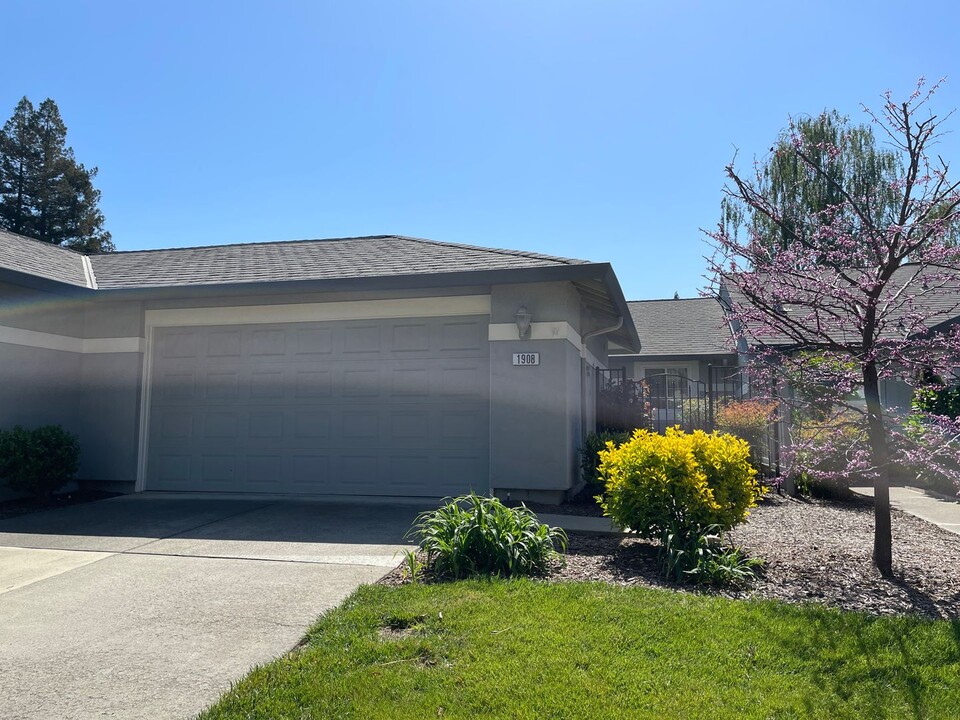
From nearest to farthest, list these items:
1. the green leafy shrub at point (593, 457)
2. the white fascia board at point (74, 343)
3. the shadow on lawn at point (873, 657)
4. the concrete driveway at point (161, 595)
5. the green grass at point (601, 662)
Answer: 1. the green grass at point (601, 662)
2. the shadow on lawn at point (873, 657)
3. the concrete driveway at point (161, 595)
4. the green leafy shrub at point (593, 457)
5. the white fascia board at point (74, 343)

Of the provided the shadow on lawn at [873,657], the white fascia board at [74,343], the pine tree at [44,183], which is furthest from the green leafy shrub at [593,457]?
the pine tree at [44,183]

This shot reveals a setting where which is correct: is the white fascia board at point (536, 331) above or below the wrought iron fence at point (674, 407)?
above

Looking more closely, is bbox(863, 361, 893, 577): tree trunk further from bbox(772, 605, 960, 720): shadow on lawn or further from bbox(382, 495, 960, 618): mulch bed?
bbox(772, 605, 960, 720): shadow on lawn

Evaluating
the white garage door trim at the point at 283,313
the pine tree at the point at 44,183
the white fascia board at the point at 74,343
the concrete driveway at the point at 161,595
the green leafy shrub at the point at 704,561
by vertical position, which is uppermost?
the pine tree at the point at 44,183

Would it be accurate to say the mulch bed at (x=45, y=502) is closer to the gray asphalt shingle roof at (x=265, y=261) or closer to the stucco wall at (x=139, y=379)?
the stucco wall at (x=139, y=379)

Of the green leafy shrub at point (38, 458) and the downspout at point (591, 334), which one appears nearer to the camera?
→ the green leafy shrub at point (38, 458)

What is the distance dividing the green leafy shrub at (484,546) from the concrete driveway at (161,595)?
0.59 meters

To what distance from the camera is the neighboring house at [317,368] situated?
29.6 ft

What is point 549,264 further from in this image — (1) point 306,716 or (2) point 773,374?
(1) point 306,716

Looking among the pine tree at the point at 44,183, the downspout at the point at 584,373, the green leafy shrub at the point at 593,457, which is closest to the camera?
the green leafy shrub at the point at 593,457

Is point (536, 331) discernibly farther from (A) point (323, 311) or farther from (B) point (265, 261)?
(B) point (265, 261)

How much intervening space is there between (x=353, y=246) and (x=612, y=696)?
9.89m

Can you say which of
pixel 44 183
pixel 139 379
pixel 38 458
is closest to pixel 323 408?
pixel 139 379

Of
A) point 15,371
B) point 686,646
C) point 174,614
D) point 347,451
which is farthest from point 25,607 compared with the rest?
point 15,371
